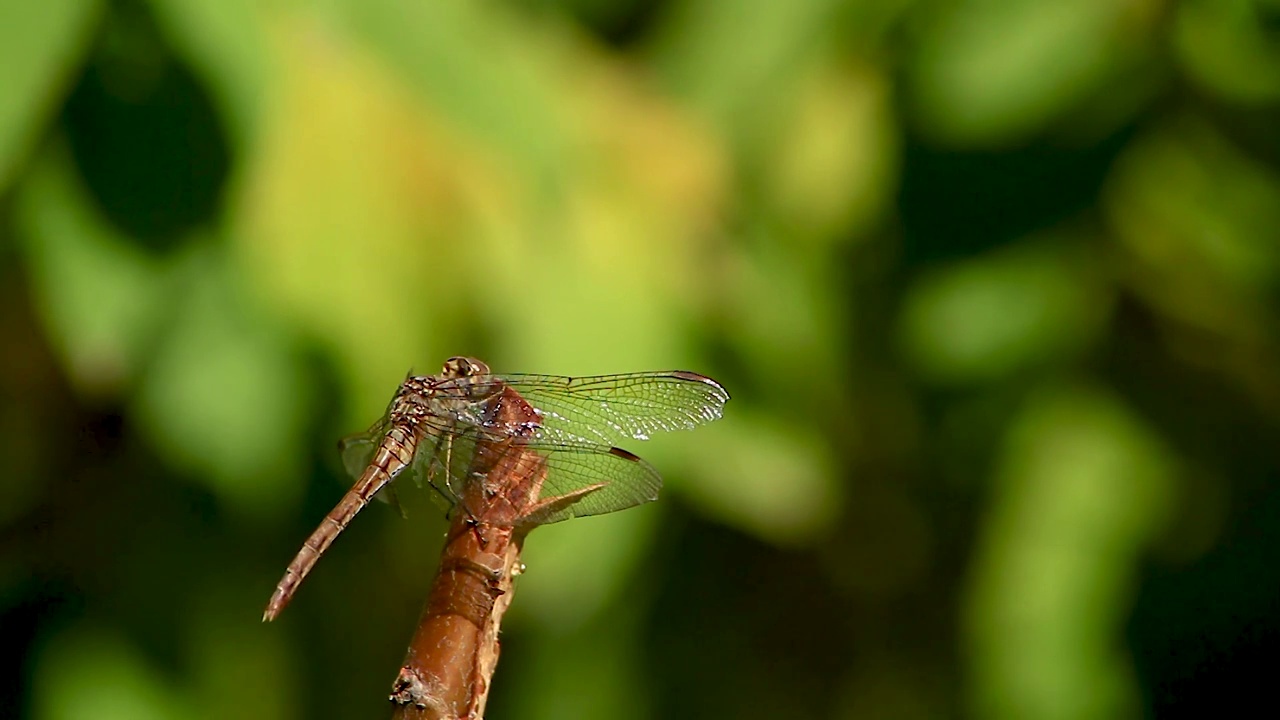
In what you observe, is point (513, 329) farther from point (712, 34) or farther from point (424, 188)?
point (712, 34)

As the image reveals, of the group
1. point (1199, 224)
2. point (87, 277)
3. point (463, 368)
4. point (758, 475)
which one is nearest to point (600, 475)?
→ point (463, 368)

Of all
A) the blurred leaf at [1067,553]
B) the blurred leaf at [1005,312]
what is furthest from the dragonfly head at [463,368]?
the blurred leaf at [1067,553]

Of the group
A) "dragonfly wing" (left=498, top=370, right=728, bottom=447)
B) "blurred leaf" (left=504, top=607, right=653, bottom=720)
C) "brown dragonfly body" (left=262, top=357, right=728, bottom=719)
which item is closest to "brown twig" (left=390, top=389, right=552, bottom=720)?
"brown dragonfly body" (left=262, top=357, right=728, bottom=719)

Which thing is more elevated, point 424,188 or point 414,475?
point 424,188

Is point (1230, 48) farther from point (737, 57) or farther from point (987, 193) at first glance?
point (737, 57)

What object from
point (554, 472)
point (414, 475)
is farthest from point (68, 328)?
point (554, 472)

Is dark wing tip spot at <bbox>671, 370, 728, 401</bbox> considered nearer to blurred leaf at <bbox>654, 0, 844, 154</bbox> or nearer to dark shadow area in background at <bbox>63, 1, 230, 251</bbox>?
blurred leaf at <bbox>654, 0, 844, 154</bbox>
